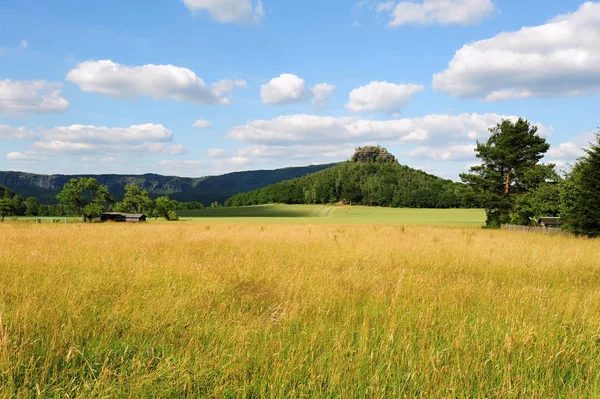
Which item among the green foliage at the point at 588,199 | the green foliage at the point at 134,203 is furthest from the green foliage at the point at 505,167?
the green foliage at the point at 134,203

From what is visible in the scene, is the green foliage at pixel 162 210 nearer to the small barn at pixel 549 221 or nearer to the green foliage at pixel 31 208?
the small barn at pixel 549 221

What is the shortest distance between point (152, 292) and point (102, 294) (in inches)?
27.2

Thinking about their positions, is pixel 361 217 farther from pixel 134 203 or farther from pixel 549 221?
pixel 134 203

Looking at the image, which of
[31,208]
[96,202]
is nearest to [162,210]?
[96,202]

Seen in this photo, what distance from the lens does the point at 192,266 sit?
24.2 ft

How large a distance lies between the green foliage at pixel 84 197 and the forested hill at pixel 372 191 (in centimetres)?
8498

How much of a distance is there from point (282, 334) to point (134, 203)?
78.2 m

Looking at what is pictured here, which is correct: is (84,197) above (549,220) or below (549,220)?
above

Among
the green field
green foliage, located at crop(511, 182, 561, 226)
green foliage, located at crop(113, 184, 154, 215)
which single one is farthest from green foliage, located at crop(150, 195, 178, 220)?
green foliage, located at crop(511, 182, 561, 226)

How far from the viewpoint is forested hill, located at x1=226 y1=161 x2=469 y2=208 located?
11338cm

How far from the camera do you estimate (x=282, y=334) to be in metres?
3.89

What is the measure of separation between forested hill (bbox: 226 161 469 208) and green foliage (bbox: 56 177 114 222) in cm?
8498

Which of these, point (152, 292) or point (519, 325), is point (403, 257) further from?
point (152, 292)

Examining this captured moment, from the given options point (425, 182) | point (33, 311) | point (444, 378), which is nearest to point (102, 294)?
point (33, 311)
